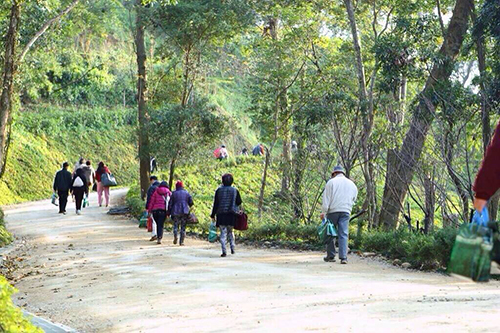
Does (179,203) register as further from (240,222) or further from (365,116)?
(365,116)

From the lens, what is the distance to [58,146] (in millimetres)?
45719

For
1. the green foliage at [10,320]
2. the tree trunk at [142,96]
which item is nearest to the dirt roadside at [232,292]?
the green foliage at [10,320]

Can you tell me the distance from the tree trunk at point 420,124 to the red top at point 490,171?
14.8m

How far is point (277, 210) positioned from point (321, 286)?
19484 mm

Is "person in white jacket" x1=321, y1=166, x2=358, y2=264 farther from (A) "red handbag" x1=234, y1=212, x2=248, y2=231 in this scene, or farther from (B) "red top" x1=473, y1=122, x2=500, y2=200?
(B) "red top" x1=473, y1=122, x2=500, y2=200

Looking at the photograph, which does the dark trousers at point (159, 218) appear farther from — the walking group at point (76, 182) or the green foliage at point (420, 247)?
the walking group at point (76, 182)

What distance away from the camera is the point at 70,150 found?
152 feet

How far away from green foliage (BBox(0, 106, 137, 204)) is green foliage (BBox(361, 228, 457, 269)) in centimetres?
2436

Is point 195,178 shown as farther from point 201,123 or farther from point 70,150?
point 201,123

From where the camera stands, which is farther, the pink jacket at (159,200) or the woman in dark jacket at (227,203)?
the pink jacket at (159,200)

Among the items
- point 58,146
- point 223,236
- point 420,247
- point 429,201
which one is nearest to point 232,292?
point 420,247

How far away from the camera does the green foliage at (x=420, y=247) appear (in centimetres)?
1373

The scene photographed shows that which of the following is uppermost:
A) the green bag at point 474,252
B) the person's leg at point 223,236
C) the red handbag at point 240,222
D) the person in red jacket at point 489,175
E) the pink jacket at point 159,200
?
the person in red jacket at point 489,175

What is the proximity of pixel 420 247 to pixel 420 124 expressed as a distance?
20.0 feet
